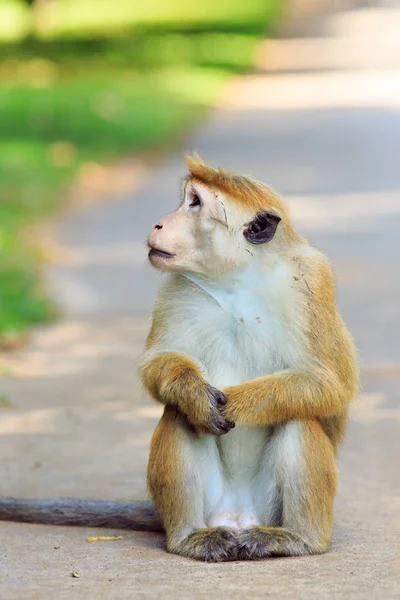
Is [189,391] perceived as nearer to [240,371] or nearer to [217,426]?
[217,426]

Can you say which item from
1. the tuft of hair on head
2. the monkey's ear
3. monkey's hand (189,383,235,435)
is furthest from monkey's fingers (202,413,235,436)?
the tuft of hair on head

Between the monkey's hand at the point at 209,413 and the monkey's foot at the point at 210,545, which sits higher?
the monkey's hand at the point at 209,413

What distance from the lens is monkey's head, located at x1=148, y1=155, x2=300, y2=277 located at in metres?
5.11

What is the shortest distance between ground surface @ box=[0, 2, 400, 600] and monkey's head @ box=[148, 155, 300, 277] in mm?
1096

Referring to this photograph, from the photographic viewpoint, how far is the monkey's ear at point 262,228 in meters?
5.14

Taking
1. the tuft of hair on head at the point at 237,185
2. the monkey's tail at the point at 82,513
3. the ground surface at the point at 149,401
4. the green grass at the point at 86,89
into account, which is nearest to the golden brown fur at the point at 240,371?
the tuft of hair on head at the point at 237,185

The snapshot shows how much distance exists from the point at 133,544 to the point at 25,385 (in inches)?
123

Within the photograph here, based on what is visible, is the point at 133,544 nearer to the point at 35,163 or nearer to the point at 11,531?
the point at 11,531

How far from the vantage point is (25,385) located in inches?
337

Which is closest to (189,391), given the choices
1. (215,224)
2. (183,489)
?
(183,489)

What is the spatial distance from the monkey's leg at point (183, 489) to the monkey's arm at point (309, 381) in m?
0.21

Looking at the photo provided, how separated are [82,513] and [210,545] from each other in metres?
0.78

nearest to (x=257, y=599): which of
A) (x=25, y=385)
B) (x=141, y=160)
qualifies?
(x=25, y=385)

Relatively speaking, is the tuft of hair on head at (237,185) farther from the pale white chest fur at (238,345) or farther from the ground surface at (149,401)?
the ground surface at (149,401)
